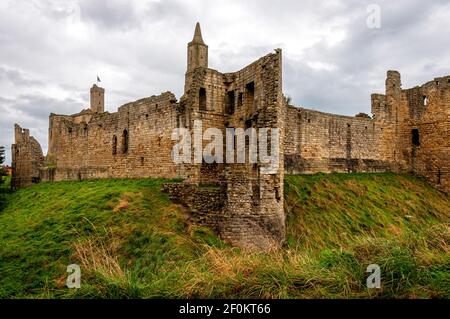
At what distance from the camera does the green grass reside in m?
5.68

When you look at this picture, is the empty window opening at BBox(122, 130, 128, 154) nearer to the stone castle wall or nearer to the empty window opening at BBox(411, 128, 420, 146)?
the stone castle wall

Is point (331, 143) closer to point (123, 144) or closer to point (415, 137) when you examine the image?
point (415, 137)

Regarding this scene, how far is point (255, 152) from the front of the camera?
1472 centimetres

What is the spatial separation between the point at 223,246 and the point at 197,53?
27.1 meters

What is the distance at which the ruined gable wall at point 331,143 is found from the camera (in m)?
22.6

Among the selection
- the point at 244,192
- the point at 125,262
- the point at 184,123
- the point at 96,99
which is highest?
the point at 96,99

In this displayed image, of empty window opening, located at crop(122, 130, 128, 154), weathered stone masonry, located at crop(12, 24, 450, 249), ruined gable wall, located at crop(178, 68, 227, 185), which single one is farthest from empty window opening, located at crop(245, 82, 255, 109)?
empty window opening, located at crop(122, 130, 128, 154)

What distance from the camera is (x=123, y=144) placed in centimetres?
2375

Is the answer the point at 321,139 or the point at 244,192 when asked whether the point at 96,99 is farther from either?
the point at 244,192

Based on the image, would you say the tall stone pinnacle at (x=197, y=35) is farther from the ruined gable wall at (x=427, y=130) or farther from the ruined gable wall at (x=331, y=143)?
the ruined gable wall at (x=427, y=130)

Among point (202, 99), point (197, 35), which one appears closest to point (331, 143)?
point (202, 99)

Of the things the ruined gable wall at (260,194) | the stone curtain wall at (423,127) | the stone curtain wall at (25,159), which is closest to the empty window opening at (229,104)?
the ruined gable wall at (260,194)
